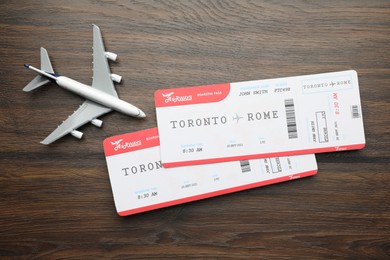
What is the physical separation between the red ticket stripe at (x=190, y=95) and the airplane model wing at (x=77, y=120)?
12cm

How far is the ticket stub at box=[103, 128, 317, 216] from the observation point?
2.65ft

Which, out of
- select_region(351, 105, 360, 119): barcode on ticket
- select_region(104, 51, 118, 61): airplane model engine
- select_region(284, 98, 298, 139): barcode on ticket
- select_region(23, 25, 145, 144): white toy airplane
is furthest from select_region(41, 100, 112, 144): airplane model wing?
select_region(351, 105, 360, 119): barcode on ticket

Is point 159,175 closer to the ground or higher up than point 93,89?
closer to the ground

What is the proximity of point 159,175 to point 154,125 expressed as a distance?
11 centimetres

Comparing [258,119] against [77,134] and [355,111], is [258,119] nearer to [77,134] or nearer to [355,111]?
[355,111]

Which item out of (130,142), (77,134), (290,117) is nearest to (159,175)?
(130,142)

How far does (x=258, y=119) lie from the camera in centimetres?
82

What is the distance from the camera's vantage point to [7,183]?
833 mm

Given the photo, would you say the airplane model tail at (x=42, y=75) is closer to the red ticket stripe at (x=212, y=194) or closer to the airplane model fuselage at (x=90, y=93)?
the airplane model fuselage at (x=90, y=93)

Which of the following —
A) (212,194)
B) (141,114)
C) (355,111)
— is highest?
(355,111)

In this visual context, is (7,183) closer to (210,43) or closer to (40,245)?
(40,245)

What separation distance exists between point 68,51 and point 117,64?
0.11 metres

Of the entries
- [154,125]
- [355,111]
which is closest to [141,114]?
[154,125]

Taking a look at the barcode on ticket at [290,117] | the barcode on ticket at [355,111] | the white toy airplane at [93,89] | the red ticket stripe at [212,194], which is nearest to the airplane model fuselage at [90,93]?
the white toy airplane at [93,89]
